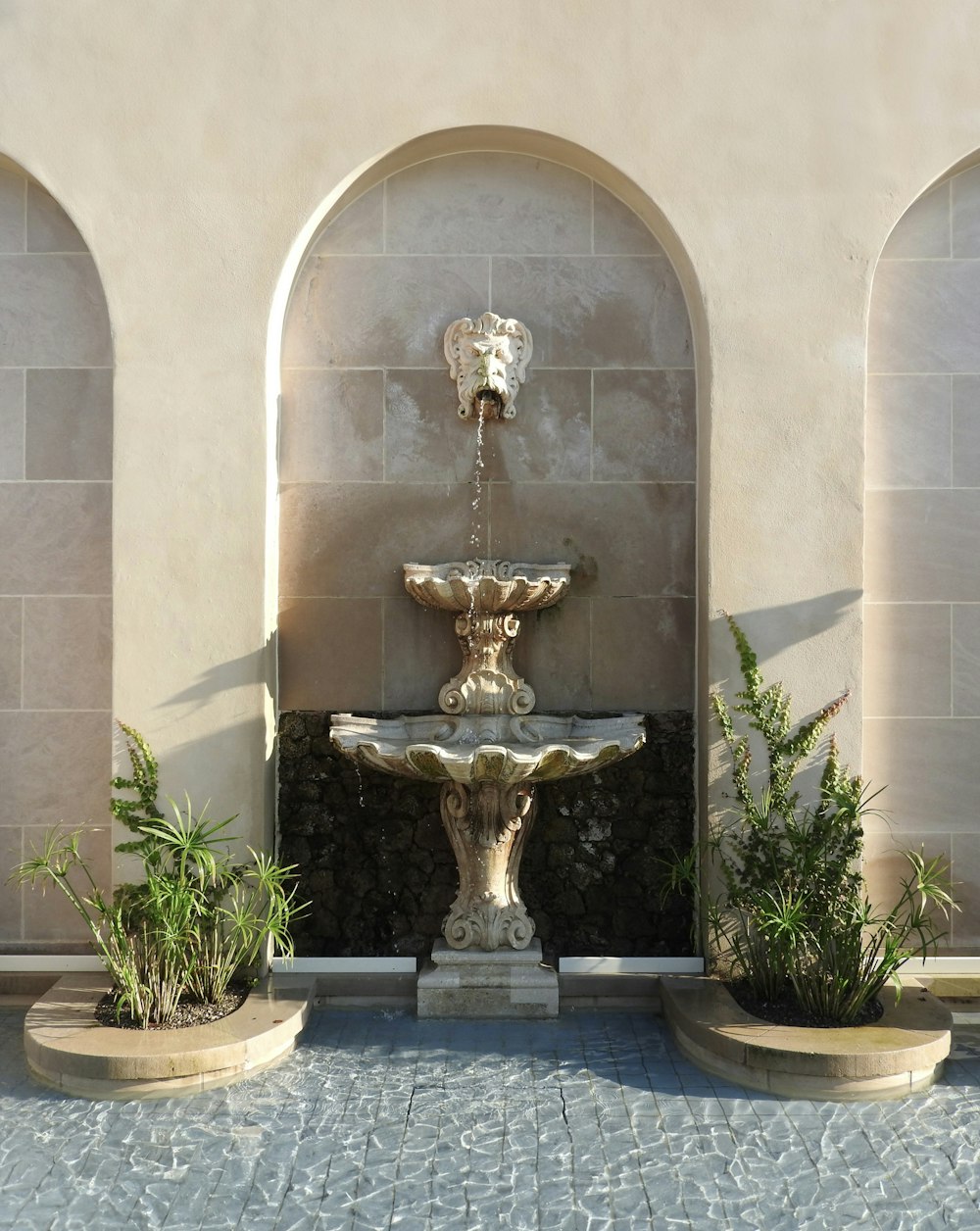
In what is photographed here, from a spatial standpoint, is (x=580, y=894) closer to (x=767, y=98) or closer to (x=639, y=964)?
(x=639, y=964)

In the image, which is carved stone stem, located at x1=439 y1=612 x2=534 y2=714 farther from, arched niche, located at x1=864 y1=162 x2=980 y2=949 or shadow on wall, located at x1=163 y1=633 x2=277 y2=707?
arched niche, located at x1=864 y1=162 x2=980 y2=949

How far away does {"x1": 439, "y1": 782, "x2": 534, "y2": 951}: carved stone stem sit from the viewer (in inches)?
209

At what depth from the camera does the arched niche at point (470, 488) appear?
5.68 m

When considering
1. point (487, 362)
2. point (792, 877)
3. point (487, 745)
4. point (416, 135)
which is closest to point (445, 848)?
point (487, 745)

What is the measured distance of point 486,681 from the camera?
5492mm

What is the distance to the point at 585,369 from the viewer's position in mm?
5758

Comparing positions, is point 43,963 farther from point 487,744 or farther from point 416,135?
point 416,135

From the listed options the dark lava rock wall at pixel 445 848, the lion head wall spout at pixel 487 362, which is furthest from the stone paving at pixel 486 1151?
the lion head wall spout at pixel 487 362

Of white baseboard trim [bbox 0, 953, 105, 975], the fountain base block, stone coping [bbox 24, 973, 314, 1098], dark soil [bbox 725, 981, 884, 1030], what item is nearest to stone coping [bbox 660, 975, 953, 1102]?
dark soil [bbox 725, 981, 884, 1030]

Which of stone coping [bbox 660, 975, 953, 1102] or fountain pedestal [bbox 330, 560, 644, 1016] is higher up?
fountain pedestal [bbox 330, 560, 644, 1016]

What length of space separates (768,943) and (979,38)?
413 cm

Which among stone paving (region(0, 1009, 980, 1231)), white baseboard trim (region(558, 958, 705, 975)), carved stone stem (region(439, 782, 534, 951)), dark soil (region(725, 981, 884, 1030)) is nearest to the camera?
stone paving (region(0, 1009, 980, 1231))

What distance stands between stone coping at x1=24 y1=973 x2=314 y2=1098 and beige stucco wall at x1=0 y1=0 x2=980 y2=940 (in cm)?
97

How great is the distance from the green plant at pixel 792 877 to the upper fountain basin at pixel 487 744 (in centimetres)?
54
